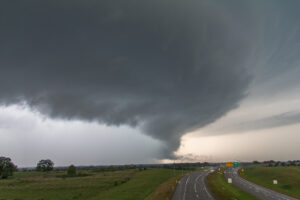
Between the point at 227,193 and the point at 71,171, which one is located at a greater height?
the point at 71,171

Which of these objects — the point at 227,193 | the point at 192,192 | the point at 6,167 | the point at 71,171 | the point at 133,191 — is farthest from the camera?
the point at 6,167

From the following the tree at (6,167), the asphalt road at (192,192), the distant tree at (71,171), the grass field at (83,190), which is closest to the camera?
the asphalt road at (192,192)

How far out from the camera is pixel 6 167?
158875 millimetres

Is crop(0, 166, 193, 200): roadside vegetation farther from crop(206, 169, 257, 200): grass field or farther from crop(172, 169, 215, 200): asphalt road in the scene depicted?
crop(206, 169, 257, 200): grass field

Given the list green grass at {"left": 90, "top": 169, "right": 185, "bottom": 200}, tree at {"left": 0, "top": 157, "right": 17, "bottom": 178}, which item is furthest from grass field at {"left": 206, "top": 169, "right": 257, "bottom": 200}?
tree at {"left": 0, "top": 157, "right": 17, "bottom": 178}

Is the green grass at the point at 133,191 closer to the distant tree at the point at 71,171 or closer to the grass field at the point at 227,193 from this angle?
the grass field at the point at 227,193

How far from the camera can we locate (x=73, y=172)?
149m

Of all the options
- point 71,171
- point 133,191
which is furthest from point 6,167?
point 133,191

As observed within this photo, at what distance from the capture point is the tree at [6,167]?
152650 mm

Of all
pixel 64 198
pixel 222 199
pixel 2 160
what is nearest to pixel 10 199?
pixel 64 198

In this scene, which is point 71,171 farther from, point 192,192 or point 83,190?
point 192,192

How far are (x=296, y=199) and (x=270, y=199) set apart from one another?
777 cm

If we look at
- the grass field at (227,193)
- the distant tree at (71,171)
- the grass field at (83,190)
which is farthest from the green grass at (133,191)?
the distant tree at (71,171)

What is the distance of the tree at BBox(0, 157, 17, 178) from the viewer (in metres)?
153
